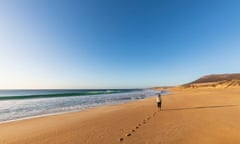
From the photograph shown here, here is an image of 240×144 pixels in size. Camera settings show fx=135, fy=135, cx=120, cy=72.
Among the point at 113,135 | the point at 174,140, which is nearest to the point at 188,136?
the point at 174,140

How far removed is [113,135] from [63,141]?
2163mm

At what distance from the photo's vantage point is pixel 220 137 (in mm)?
5301

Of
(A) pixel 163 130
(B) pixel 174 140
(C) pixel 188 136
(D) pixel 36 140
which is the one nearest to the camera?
(B) pixel 174 140

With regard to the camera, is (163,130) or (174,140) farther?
(163,130)

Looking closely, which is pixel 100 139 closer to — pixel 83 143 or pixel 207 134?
pixel 83 143

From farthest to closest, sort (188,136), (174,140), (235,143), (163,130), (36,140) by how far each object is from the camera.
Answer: (163,130) < (36,140) < (188,136) < (174,140) < (235,143)

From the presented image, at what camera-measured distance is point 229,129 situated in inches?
245

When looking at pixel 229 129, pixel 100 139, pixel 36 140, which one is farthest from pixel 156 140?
pixel 36 140

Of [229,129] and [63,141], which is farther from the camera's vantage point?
[229,129]

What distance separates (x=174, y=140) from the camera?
5.27 meters

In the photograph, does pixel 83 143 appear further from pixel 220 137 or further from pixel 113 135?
pixel 220 137

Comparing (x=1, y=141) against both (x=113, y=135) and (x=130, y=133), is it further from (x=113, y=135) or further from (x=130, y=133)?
(x=130, y=133)

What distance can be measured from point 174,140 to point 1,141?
24.8 ft

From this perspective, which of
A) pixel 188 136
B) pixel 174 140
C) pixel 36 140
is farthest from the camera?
pixel 36 140
